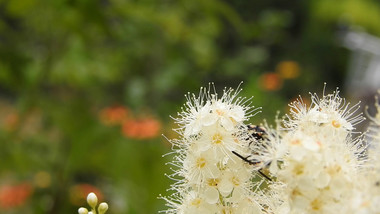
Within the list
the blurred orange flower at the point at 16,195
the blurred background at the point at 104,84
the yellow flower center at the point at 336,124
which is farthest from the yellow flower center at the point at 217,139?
the blurred orange flower at the point at 16,195

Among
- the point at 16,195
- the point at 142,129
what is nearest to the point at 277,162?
the point at 142,129

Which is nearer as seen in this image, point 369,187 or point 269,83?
point 369,187

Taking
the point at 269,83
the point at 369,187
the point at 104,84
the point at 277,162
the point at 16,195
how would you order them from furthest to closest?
the point at 269,83 < the point at 104,84 < the point at 16,195 < the point at 277,162 < the point at 369,187

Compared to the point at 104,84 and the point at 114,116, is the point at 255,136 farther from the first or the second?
the point at 104,84

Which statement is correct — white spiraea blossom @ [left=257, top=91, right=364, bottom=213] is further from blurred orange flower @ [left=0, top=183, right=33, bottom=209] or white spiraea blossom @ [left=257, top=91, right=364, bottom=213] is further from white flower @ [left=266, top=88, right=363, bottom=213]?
blurred orange flower @ [left=0, top=183, right=33, bottom=209]

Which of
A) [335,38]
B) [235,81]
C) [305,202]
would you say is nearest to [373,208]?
[305,202]

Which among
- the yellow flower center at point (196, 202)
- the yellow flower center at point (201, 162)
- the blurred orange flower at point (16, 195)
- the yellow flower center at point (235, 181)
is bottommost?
the yellow flower center at point (196, 202)

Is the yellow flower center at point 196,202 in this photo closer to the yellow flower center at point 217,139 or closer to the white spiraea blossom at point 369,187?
the yellow flower center at point 217,139

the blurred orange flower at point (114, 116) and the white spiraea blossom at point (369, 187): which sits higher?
the blurred orange flower at point (114, 116)
